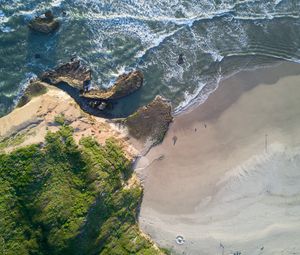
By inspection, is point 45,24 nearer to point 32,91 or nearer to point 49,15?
point 49,15

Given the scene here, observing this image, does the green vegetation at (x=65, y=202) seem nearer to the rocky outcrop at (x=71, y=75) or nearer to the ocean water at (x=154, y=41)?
the rocky outcrop at (x=71, y=75)

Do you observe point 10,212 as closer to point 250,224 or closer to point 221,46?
point 250,224

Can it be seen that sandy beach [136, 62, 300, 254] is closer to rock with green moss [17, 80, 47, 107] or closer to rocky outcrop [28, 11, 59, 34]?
rock with green moss [17, 80, 47, 107]

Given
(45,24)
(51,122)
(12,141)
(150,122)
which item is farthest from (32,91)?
(150,122)

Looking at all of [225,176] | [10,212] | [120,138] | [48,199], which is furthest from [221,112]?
[10,212]

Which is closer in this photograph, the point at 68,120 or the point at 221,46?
the point at 68,120

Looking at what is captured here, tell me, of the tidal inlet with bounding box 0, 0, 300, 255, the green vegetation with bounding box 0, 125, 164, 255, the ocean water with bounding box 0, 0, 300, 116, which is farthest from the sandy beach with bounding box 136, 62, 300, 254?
the green vegetation with bounding box 0, 125, 164, 255
